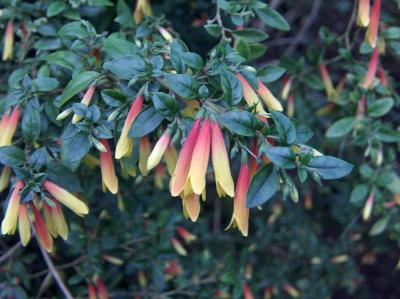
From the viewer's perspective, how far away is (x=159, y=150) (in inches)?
55.6

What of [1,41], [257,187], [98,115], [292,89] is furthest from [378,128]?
[1,41]

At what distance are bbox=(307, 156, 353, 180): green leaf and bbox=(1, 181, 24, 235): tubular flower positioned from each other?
2.33ft

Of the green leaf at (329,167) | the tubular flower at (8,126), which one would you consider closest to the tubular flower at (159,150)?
the green leaf at (329,167)

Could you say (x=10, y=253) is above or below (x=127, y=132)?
below

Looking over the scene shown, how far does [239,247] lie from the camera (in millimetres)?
3152

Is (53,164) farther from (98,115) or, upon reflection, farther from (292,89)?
(292,89)

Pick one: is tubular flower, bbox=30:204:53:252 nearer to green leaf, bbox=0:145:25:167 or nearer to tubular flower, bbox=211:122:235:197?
green leaf, bbox=0:145:25:167

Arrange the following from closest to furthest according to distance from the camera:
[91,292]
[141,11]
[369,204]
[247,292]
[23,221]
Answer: [23,221] < [141,11] < [91,292] < [369,204] < [247,292]

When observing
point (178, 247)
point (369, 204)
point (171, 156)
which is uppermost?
point (171, 156)

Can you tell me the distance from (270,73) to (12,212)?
874mm

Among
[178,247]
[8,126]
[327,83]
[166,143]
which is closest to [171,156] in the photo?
[166,143]

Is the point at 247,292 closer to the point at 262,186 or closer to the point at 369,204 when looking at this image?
the point at 369,204

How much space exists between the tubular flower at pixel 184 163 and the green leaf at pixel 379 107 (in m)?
0.99

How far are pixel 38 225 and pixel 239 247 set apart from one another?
1723 millimetres
